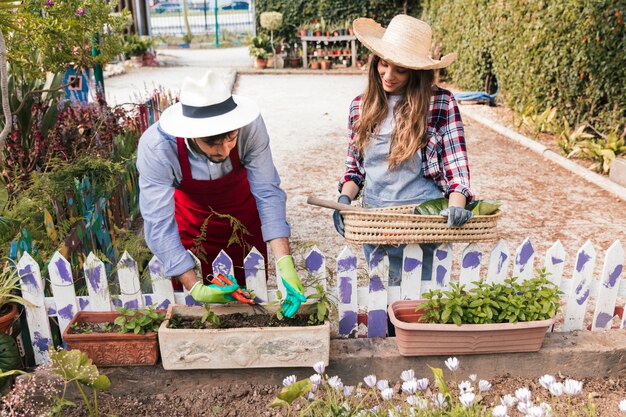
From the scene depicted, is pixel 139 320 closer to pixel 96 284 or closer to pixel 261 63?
pixel 96 284

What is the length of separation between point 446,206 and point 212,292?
1.06 metres

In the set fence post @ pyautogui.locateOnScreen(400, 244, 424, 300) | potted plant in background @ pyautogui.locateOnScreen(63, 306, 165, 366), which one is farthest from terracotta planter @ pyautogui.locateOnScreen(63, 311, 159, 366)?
fence post @ pyautogui.locateOnScreen(400, 244, 424, 300)

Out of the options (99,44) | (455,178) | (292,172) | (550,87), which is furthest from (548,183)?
(99,44)

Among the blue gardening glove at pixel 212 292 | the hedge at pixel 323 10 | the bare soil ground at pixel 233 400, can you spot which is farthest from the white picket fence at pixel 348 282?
the hedge at pixel 323 10

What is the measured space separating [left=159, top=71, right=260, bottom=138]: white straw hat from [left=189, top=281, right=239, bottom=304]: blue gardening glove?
590mm

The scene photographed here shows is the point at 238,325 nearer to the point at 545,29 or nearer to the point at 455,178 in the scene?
the point at 455,178

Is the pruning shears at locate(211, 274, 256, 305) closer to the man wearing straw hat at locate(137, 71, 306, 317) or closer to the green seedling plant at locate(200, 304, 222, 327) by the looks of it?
the man wearing straw hat at locate(137, 71, 306, 317)

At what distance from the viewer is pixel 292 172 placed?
6523mm

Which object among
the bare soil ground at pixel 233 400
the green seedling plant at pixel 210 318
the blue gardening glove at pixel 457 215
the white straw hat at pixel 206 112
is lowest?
the bare soil ground at pixel 233 400

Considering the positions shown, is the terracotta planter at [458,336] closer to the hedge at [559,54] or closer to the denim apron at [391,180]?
the denim apron at [391,180]

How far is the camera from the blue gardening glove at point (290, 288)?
87.6 inches

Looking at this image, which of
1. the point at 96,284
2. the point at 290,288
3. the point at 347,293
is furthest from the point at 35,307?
the point at 347,293

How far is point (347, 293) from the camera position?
2.57 meters

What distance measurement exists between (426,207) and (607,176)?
4360 millimetres
